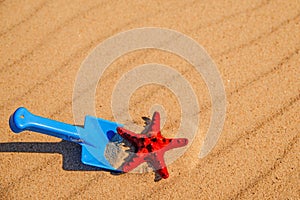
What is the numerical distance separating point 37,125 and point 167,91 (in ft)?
2.43

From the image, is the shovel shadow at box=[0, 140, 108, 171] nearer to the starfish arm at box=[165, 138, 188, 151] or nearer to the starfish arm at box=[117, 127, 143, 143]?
the starfish arm at box=[117, 127, 143, 143]

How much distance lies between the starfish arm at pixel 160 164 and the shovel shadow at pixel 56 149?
32cm

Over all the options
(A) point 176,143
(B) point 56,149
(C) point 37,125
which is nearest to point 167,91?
(A) point 176,143

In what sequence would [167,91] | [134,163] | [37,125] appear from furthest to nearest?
[167,91] → [134,163] → [37,125]

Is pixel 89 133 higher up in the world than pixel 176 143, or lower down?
higher up

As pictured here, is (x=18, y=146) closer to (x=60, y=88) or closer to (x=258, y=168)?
(x=60, y=88)

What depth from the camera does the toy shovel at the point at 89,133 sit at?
1.73 meters

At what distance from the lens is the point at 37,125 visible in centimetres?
169

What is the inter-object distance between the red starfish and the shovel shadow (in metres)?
0.23

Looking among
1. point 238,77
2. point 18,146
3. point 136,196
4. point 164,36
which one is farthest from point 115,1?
point 136,196

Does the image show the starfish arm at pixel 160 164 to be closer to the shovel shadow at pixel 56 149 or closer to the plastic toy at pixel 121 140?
the plastic toy at pixel 121 140

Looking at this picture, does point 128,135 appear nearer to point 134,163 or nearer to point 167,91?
point 134,163

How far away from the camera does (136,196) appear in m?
1.91

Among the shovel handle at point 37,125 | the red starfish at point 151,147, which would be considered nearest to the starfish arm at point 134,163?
the red starfish at point 151,147
